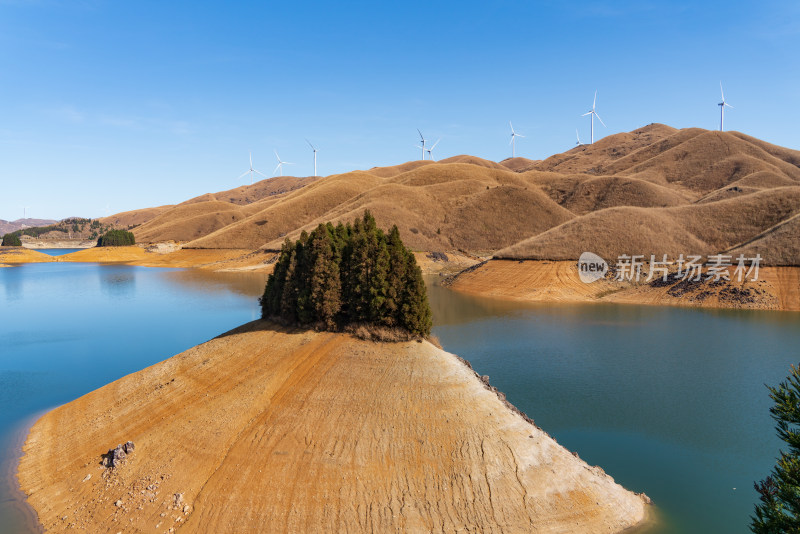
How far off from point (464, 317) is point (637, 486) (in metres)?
31.6

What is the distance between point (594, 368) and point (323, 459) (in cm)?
1974

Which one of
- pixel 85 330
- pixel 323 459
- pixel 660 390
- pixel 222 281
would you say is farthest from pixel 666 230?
pixel 85 330

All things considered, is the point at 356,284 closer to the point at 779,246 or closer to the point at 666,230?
the point at 779,246

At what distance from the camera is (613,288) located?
61188 mm

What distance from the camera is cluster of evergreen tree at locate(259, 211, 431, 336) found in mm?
21141

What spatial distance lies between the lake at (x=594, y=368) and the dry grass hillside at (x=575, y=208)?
25.1 meters

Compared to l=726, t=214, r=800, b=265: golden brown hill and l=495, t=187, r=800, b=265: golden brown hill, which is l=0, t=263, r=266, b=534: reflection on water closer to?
l=495, t=187, r=800, b=265: golden brown hill

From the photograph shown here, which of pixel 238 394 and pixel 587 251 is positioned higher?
pixel 587 251

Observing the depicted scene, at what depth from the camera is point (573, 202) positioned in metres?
139

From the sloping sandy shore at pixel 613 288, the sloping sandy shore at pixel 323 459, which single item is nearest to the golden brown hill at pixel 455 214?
the sloping sandy shore at pixel 613 288

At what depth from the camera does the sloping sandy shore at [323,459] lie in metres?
13.2

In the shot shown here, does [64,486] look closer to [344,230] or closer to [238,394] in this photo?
[238,394]

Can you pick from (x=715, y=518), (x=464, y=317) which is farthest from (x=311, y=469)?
(x=464, y=317)

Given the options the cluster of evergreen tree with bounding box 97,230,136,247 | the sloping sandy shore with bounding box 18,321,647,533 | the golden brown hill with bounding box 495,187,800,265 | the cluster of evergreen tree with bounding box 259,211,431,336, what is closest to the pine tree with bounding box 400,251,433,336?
the cluster of evergreen tree with bounding box 259,211,431,336
